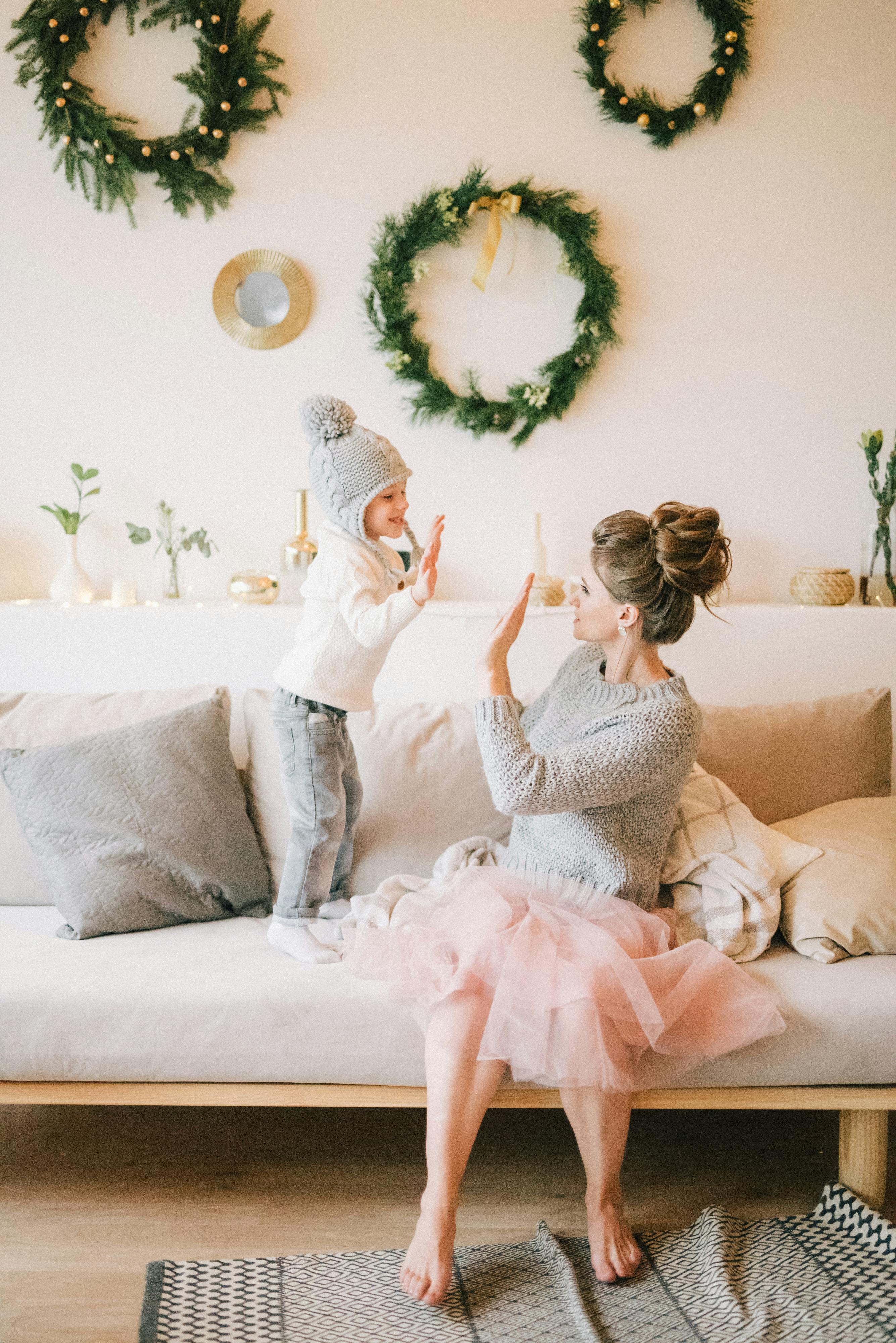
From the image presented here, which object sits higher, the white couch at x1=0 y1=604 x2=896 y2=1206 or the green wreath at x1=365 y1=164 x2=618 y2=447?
Answer: the green wreath at x1=365 y1=164 x2=618 y2=447

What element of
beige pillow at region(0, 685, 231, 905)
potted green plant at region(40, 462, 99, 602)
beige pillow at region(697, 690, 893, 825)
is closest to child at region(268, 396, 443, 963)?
beige pillow at region(0, 685, 231, 905)

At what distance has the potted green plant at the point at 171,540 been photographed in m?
2.82

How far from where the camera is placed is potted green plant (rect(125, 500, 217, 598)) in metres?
2.82

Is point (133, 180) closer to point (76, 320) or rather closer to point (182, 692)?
point (76, 320)

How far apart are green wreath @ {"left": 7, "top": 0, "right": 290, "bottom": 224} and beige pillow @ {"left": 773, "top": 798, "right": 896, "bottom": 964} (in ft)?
7.33

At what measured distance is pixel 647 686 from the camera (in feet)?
6.12

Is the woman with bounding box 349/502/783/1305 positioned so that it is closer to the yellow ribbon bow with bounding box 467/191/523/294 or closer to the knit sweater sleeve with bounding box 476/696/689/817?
the knit sweater sleeve with bounding box 476/696/689/817

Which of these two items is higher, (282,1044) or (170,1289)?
(282,1044)

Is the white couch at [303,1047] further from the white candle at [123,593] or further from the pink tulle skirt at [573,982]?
the white candle at [123,593]

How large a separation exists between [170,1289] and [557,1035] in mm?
692

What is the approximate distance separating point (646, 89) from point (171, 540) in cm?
173

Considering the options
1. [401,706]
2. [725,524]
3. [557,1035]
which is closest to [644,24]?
[725,524]

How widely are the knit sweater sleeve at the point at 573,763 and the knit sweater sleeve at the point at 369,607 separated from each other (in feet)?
0.68

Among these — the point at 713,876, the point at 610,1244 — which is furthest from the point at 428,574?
the point at 610,1244
